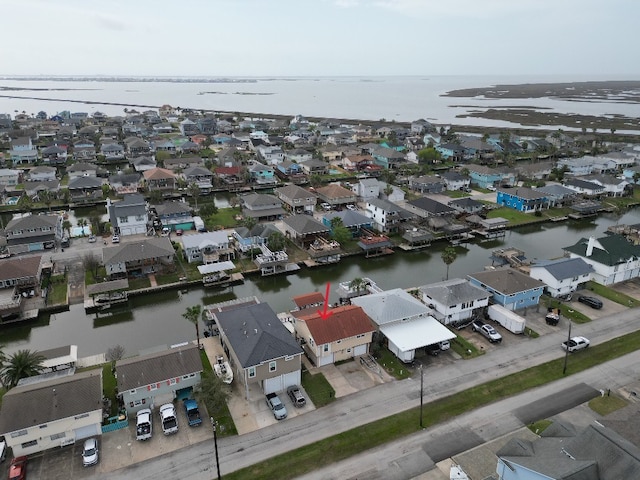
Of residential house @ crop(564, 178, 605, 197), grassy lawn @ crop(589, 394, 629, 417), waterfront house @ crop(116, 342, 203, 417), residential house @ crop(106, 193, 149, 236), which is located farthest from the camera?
residential house @ crop(564, 178, 605, 197)

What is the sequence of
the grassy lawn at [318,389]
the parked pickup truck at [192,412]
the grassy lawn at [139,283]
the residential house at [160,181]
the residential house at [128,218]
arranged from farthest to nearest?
1. the residential house at [160,181]
2. the residential house at [128,218]
3. the grassy lawn at [139,283]
4. the grassy lawn at [318,389]
5. the parked pickup truck at [192,412]

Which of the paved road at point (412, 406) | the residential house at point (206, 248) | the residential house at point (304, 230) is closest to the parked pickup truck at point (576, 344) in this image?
the paved road at point (412, 406)

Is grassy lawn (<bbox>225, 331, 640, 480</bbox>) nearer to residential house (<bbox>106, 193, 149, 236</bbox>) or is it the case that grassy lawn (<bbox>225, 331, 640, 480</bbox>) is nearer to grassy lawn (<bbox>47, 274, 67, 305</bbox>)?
grassy lawn (<bbox>47, 274, 67, 305</bbox>)

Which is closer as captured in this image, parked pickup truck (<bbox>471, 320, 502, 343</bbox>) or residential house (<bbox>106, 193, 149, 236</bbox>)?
parked pickup truck (<bbox>471, 320, 502, 343</bbox>)

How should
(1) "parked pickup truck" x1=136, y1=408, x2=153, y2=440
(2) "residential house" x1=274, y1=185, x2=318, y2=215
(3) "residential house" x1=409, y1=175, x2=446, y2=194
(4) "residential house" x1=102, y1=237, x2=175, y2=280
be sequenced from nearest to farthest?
1. (1) "parked pickup truck" x1=136, y1=408, x2=153, y2=440
2. (4) "residential house" x1=102, y1=237, x2=175, y2=280
3. (2) "residential house" x1=274, y1=185, x2=318, y2=215
4. (3) "residential house" x1=409, y1=175, x2=446, y2=194

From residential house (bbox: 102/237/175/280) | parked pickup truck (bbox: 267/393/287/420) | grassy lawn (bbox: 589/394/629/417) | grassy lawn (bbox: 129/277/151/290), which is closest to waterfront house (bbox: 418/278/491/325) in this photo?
grassy lawn (bbox: 589/394/629/417)

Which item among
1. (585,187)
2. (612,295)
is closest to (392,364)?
(612,295)

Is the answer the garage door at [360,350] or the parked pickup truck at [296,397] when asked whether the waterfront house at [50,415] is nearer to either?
the parked pickup truck at [296,397]
